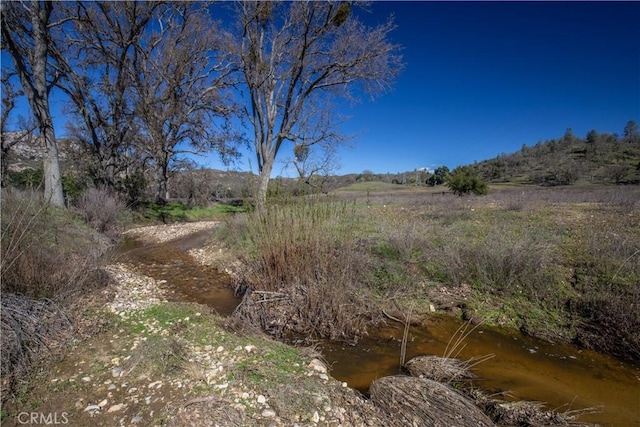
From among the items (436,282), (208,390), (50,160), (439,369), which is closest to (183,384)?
(208,390)

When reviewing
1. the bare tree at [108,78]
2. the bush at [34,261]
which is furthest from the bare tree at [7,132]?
the bush at [34,261]

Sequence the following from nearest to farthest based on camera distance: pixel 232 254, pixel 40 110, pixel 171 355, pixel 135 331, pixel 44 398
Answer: pixel 44 398 < pixel 171 355 < pixel 135 331 < pixel 232 254 < pixel 40 110

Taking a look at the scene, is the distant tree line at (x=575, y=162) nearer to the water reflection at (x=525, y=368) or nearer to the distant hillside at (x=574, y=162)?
the distant hillside at (x=574, y=162)

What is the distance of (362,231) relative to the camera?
26.3 ft

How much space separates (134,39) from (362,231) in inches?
555

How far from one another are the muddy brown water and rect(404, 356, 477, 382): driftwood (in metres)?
0.17

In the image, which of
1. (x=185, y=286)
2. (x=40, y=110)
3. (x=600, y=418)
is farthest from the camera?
(x=40, y=110)

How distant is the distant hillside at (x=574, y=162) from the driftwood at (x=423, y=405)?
40643 millimetres

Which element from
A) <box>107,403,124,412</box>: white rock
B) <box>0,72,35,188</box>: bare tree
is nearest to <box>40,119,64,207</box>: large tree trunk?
<box>0,72,35,188</box>: bare tree

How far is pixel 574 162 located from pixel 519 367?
56117mm

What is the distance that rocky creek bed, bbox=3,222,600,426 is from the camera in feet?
7.11

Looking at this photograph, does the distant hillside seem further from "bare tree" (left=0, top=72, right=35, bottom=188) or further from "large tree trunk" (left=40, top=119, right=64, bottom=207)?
"bare tree" (left=0, top=72, right=35, bottom=188)

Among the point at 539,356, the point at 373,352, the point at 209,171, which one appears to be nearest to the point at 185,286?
the point at 373,352

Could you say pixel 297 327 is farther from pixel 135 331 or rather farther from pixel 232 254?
pixel 232 254
